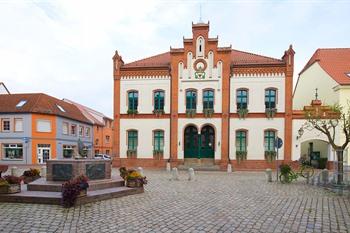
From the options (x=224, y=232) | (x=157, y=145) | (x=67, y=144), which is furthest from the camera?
(x=67, y=144)

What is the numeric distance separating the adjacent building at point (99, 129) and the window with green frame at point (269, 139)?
31.6 m

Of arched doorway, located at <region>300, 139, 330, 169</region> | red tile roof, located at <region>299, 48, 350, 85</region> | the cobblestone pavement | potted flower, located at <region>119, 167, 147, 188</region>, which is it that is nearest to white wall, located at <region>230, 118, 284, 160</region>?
arched doorway, located at <region>300, 139, 330, 169</region>

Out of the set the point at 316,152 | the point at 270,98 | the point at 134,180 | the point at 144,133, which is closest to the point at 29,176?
the point at 134,180

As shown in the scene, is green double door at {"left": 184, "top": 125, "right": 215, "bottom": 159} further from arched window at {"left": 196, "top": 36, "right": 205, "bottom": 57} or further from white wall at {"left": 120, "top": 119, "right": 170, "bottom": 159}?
arched window at {"left": 196, "top": 36, "right": 205, "bottom": 57}

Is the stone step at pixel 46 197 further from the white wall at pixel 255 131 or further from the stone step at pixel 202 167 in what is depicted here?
the white wall at pixel 255 131

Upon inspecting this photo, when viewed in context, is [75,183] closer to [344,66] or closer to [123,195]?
[123,195]

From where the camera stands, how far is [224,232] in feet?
20.7

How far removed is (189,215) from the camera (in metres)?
7.76

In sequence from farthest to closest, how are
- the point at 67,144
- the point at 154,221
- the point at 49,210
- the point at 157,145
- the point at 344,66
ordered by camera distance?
the point at 67,144 < the point at 344,66 < the point at 157,145 < the point at 49,210 < the point at 154,221

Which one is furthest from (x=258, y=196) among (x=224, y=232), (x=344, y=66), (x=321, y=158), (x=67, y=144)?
(x=67, y=144)

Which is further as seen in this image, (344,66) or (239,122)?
(344,66)

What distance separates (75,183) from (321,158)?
83.4 feet

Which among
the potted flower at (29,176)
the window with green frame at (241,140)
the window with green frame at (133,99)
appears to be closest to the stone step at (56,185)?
the potted flower at (29,176)

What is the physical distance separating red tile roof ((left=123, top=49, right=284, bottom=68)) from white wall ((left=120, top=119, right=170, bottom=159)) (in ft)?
18.9
